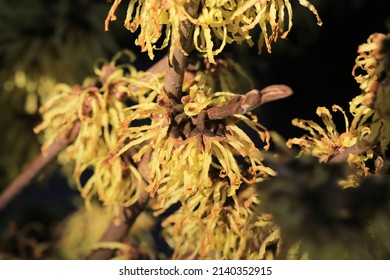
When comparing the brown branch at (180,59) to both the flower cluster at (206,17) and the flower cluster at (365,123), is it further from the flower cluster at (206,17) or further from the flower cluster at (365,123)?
the flower cluster at (365,123)

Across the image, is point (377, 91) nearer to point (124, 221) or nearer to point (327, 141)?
point (327, 141)

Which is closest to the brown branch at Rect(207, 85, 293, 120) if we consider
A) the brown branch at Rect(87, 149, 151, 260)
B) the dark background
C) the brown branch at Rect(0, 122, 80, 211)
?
the brown branch at Rect(87, 149, 151, 260)

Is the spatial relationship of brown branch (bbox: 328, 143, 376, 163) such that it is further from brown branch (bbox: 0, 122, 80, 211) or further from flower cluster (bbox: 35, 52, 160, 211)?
brown branch (bbox: 0, 122, 80, 211)

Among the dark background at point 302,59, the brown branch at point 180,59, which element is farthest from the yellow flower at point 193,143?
the dark background at point 302,59

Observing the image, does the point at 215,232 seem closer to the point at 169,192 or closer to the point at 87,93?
the point at 169,192
